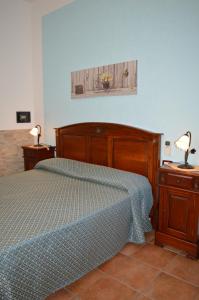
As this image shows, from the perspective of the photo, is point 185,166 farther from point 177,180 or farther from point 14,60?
point 14,60

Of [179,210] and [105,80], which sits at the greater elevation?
[105,80]

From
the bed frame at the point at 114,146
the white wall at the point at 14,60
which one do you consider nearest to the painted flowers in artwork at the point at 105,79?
the bed frame at the point at 114,146

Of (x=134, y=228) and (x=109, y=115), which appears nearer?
(x=134, y=228)

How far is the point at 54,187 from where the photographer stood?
241cm

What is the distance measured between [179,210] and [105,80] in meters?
1.73

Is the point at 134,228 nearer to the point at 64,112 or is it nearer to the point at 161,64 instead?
the point at 161,64

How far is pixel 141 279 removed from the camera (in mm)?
1914

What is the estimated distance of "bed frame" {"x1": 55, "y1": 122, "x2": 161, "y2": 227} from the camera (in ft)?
8.50

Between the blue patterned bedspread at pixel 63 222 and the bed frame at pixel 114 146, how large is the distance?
20 centimetres

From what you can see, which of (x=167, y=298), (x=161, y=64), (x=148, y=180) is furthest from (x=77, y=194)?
(x=161, y=64)

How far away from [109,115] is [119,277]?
180 centimetres

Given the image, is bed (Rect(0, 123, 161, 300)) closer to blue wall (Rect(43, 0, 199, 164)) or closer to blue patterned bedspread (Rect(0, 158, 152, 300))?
blue patterned bedspread (Rect(0, 158, 152, 300))

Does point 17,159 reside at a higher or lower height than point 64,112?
lower

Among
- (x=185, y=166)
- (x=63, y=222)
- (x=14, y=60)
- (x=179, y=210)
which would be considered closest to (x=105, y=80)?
(x=185, y=166)
